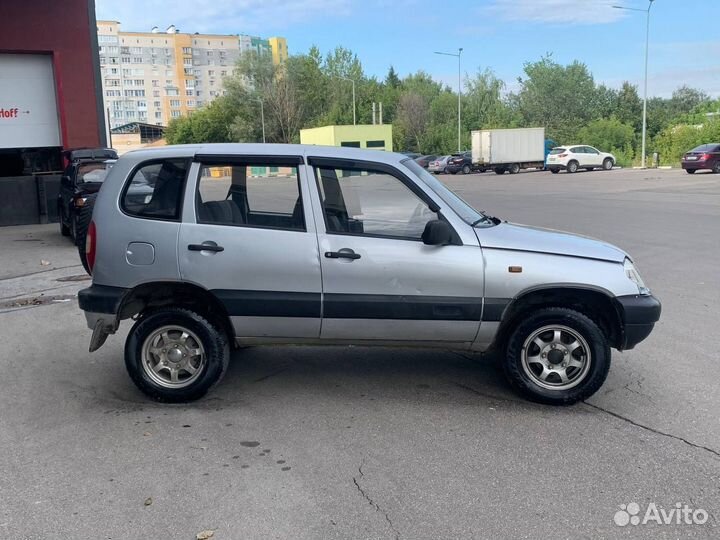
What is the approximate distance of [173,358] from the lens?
16.6 ft

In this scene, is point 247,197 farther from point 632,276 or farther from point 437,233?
point 632,276

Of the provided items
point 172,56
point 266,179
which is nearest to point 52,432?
point 266,179

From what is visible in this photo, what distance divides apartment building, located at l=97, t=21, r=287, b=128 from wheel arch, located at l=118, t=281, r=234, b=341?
416ft

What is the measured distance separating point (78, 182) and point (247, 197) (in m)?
10.5

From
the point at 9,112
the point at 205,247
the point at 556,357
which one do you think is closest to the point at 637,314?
the point at 556,357

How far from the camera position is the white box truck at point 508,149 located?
46.0m

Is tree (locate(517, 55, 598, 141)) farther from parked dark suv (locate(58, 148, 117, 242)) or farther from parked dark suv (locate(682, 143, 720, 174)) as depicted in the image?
parked dark suv (locate(58, 148, 117, 242))

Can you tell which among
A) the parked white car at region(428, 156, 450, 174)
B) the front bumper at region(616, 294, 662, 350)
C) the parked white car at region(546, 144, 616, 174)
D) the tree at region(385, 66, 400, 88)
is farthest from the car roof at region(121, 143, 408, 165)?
the tree at region(385, 66, 400, 88)

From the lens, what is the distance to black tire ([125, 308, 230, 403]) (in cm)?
497

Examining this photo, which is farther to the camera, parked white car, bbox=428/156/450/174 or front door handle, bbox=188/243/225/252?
parked white car, bbox=428/156/450/174

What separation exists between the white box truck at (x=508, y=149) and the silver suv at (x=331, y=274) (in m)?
42.2

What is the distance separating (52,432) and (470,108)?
87.2m

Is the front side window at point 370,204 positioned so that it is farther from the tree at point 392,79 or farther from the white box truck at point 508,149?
the tree at point 392,79

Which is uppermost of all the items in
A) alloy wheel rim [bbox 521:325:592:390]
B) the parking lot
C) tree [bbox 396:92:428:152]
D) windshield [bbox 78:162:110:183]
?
tree [bbox 396:92:428:152]
